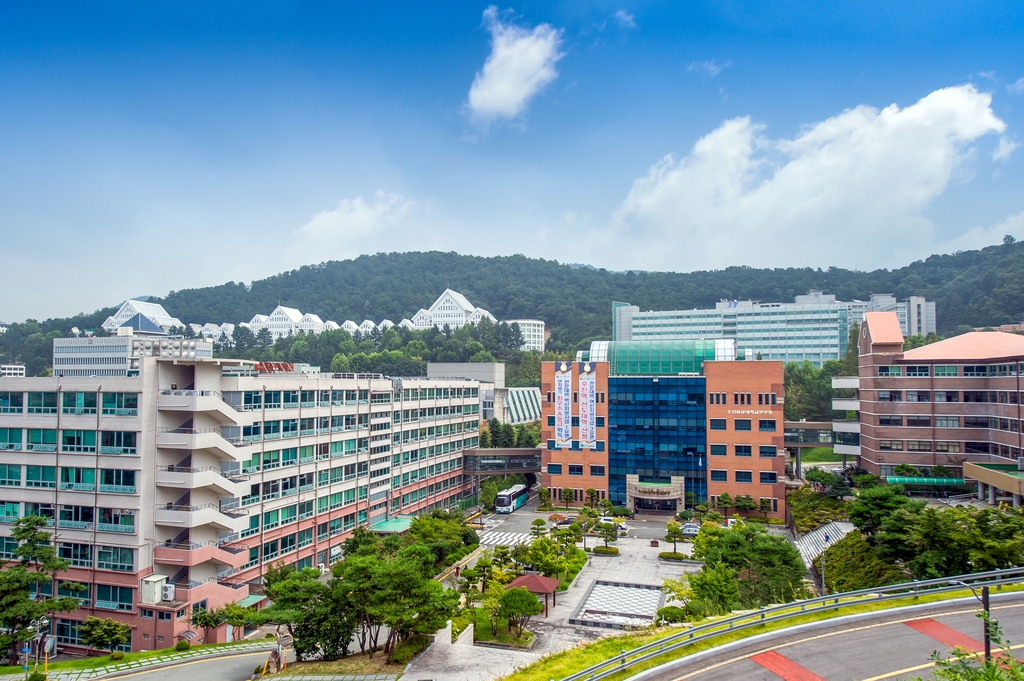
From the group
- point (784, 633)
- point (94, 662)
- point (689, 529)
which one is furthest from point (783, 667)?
point (689, 529)

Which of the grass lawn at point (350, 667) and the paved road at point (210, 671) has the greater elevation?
the grass lawn at point (350, 667)

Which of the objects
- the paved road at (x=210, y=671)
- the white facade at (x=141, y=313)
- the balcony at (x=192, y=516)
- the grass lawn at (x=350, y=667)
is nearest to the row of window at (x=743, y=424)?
the grass lawn at (x=350, y=667)

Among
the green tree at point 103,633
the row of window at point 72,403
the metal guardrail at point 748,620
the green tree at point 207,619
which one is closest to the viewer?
the metal guardrail at point 748,620

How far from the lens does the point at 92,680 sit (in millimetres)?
26688

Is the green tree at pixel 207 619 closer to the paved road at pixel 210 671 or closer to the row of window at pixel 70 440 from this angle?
the paved road at pixel 210 671

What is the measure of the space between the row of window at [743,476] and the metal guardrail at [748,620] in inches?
1443

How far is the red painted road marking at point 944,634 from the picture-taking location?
19.0 m

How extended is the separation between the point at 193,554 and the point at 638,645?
2547 centimetres

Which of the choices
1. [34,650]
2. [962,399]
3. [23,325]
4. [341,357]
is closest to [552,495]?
[962,399]

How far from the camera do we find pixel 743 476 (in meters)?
61.4

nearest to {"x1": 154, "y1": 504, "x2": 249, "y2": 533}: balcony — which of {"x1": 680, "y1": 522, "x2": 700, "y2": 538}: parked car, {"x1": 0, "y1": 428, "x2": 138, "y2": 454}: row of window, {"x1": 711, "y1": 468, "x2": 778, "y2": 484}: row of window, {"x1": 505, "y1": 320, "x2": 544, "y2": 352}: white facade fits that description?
{"x1": 0, "y1": 428, "x2": 138, "y2": 454}: row of window

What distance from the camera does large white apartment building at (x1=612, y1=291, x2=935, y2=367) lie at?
433ft

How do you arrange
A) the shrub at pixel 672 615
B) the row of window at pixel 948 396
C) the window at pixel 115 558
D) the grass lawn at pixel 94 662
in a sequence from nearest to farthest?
the grass lawn at pixel 94 662 < the shrub at pixel 672 615 < the window at pixel 115 558 < the row of window at pixel 948 396

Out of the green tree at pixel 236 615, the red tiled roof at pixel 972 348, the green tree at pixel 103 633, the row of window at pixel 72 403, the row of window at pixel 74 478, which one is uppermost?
the red tiled roof at pixel 972 348
